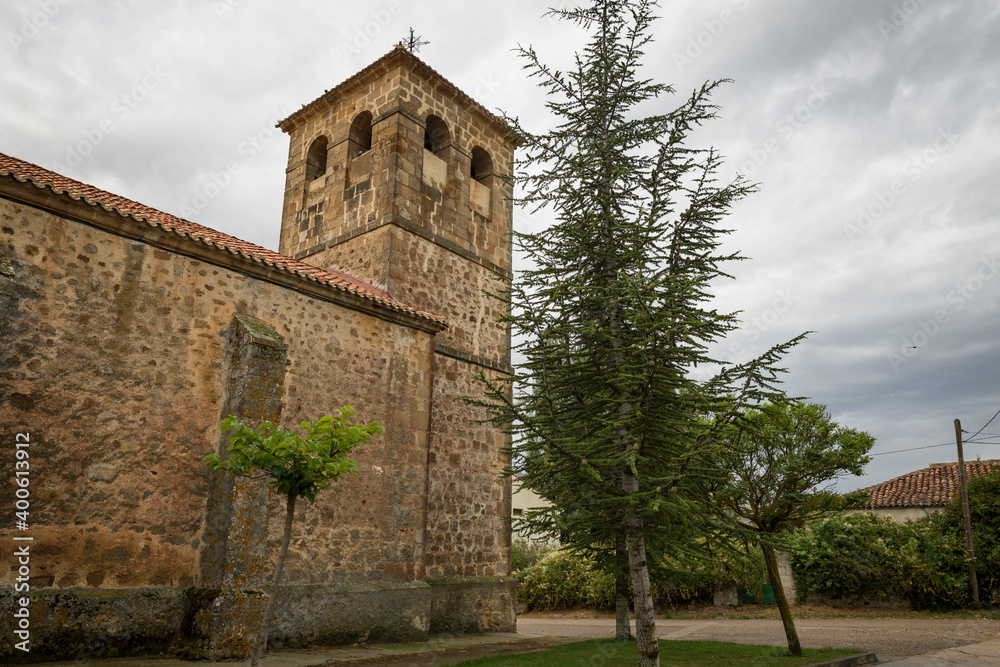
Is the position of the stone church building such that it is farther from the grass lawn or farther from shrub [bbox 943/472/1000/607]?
shrub [bbox 943/472/1000/607]

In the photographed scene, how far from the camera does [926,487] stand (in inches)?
919

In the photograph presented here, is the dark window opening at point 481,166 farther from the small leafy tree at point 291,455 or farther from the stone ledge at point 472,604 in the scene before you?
the small leafy tree at point 291,455

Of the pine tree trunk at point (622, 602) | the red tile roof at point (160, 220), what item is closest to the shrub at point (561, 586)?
the pine tree trunk at point (622, 602)

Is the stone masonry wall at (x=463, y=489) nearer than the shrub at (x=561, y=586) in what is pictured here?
Yes

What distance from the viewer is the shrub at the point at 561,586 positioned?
21.1 m

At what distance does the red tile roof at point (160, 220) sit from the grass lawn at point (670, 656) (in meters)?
5.86

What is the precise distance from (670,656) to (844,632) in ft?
23.5

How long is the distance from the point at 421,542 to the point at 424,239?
633 cm

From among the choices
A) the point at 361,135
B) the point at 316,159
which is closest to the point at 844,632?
the point at 361,135

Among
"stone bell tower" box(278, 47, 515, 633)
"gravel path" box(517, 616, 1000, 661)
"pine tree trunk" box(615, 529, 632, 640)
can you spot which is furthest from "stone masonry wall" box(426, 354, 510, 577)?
"pine tree trunk" box(615, 529, 632, 640)

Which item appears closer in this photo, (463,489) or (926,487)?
(463,489)

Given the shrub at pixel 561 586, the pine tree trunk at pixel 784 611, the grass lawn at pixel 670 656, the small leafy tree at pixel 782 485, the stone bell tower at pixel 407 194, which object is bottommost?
the shrub at pixel 561 586

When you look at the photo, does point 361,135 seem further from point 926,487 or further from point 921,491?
point 926,487

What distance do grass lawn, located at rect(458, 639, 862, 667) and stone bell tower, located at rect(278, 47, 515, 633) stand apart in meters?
2.56
